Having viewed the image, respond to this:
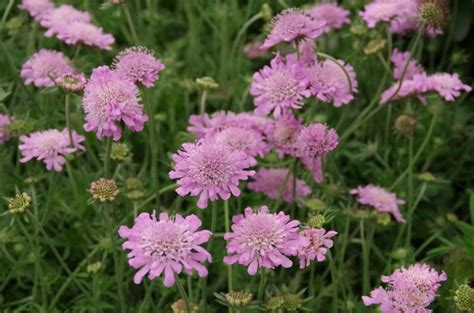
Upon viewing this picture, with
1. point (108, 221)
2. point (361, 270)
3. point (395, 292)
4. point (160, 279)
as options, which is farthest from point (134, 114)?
point (361, 270)

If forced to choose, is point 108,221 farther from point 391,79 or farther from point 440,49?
point 440,49

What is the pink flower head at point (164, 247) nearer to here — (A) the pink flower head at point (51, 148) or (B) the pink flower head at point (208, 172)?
(B) the pink flower head at point (208, 172)

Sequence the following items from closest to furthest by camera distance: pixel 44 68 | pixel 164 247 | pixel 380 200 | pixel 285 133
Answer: pixel 164 247, pixel 285 133, pixel 380 200, pixel 44 68

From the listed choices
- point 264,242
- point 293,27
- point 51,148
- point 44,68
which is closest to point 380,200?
point 293,27

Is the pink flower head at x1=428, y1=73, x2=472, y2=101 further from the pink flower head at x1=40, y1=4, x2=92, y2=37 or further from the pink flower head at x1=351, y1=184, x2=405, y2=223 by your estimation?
the pink flower head at x1=40, y1=4, x2=92, y2=37

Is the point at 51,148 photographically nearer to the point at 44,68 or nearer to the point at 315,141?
the point at 44,68

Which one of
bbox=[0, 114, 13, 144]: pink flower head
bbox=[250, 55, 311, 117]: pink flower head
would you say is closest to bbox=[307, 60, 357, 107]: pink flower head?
bbox=[250, 55, 311, 117]: pink flower head
